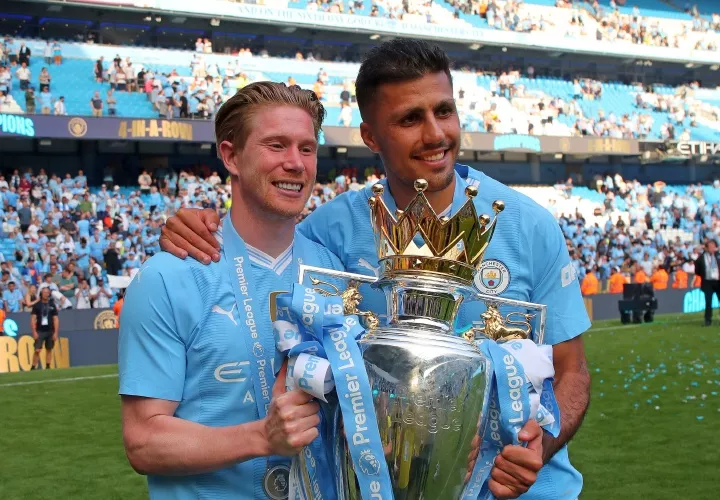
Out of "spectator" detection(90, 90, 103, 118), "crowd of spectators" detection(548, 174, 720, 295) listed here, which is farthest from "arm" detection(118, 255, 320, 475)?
"spectator" detection(90, 90, 103, 118)

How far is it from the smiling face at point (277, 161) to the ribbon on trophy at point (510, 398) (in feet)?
2.10

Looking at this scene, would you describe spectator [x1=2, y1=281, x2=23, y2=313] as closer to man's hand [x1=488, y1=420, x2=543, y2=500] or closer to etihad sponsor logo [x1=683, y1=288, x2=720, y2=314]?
man's hand [x1=488, y1=420, x2=543, y2=500]

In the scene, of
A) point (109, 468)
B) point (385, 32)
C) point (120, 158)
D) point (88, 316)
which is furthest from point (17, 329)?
point (385, 32)

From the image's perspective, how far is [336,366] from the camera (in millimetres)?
1853

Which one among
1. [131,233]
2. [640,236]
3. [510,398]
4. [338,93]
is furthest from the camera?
[338,93]

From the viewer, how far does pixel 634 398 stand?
422 inches

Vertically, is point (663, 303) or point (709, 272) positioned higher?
point (709, 272)

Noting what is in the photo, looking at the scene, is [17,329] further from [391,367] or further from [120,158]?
[391,367]

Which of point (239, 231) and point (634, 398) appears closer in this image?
point (239, 231)

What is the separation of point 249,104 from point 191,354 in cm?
64

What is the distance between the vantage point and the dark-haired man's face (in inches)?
99.1

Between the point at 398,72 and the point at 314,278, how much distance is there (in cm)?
69

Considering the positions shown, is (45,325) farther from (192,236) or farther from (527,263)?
(527,263)

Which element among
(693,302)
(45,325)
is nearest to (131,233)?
(45,325)
